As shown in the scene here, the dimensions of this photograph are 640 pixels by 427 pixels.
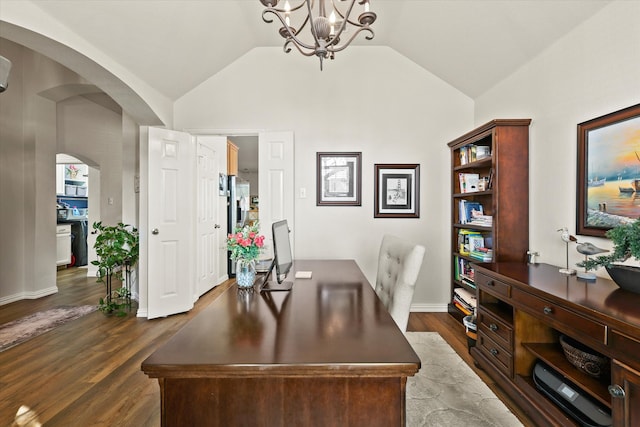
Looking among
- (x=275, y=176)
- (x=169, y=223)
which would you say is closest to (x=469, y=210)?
(x=275, y=176)

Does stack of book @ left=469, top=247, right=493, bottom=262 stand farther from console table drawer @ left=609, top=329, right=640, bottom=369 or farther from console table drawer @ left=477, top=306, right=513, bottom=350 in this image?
console table drawer @ left=609, top=329, right=640, bottom=369

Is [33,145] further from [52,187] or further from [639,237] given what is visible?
[639,237]

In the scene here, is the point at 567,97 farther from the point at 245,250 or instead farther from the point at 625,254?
the point at 245,250

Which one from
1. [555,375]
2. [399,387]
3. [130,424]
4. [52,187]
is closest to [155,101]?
[52,187]

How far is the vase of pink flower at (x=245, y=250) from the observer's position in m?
1.52

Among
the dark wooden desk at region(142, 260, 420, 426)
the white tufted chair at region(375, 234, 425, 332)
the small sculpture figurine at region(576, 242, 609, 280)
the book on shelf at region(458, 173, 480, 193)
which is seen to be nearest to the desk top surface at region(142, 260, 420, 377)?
the dark wooden desk at region(142, 260, 420, 426)

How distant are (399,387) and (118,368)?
232 cm

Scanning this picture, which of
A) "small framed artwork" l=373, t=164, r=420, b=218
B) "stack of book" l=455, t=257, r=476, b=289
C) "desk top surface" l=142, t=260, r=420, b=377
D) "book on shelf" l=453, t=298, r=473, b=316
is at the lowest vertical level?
"book on shelf" l=453, t=298, r=473, b=316

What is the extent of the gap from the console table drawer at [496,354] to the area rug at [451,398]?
17 cm

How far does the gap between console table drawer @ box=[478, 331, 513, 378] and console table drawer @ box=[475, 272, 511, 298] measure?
35 cm

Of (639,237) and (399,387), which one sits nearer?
(399,387)

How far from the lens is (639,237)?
129cm

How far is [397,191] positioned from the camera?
3500mm

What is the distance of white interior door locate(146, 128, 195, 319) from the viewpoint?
10.4ft
